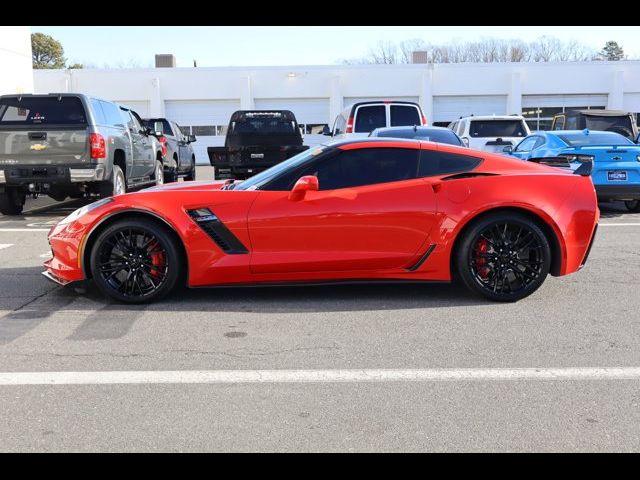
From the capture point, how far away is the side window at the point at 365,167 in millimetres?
5574

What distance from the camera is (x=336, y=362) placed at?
166 inches

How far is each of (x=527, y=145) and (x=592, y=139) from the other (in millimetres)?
1651

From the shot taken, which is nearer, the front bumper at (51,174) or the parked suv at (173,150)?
the front bumper at (51,174)

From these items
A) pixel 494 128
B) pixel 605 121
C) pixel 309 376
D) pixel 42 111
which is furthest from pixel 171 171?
pixel 309 376

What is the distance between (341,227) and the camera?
17.7 ft

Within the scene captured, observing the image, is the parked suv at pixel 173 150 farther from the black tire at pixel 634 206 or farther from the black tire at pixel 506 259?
the black tire at pixel 506 259

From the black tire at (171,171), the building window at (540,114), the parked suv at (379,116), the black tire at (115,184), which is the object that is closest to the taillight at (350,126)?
the parked suv at (379,116)

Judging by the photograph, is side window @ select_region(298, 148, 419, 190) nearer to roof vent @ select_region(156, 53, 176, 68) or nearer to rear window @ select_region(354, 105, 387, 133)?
rear window @ select_region(354, 105, 387, 133)

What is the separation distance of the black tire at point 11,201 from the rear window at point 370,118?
24.9 ft

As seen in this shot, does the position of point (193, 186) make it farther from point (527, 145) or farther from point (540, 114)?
point (540, 114)

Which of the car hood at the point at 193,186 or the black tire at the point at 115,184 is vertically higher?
the car hood at the point at 193,186

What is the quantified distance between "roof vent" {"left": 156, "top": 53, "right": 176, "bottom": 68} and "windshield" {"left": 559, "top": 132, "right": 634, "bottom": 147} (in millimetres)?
29300

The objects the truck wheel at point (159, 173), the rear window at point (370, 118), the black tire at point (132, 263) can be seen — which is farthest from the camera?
the rear window at point (370, 118)

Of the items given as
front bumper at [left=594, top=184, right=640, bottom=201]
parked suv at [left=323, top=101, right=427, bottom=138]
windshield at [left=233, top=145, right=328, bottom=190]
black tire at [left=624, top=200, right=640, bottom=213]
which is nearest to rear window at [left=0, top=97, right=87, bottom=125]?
windshield at [left=233, top=145, right=328, bottom=190]
